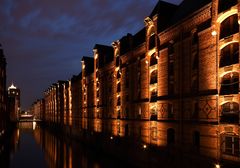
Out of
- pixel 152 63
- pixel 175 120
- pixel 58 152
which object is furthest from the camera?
pixel 58 152

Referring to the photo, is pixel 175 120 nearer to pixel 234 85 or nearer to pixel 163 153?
pixel 163 153

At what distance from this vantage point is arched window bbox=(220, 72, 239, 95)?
19170 millimetres

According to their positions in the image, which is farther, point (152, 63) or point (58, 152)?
point (58, 152)

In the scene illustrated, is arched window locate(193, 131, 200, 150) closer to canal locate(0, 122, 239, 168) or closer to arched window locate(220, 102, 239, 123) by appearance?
canal locate(0, 122, 239, 168)

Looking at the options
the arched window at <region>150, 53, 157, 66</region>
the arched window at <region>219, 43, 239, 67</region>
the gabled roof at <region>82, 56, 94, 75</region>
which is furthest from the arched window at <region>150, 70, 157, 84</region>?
the gabled roof at <region>82, 56, 94, 75</region>

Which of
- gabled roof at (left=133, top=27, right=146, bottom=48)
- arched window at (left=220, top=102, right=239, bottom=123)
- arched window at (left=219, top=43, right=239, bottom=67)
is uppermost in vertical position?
gabled roof at (left=133, top=27, right=146, bottom=48)

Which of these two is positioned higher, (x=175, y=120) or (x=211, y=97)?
(x=211, y=97)

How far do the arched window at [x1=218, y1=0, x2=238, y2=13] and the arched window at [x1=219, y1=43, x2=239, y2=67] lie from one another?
3008 millimetres

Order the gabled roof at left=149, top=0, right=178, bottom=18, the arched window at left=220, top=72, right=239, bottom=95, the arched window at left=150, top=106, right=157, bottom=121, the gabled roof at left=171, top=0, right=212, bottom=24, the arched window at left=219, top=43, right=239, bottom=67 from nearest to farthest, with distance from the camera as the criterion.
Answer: the arched window at left=220, top=72, right=239, bottom=95
the arched window at left=219, top=43, right=239, bottom=67
the gabled roof at left=171, top=0, right=212, bottom=24
the gabled roof at left=149, top=0, right=178, bottom=18
the arched window at left=150, top=106, right=157, bottom=121

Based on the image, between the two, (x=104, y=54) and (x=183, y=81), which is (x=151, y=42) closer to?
(x=183, y=81)

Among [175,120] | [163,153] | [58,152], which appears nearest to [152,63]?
[175,120]

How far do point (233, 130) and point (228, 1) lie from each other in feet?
33.5

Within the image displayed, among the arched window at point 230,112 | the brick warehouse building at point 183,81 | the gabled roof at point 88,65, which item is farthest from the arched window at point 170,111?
the gabled roof at point 88,65

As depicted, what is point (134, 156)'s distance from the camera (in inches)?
1316
